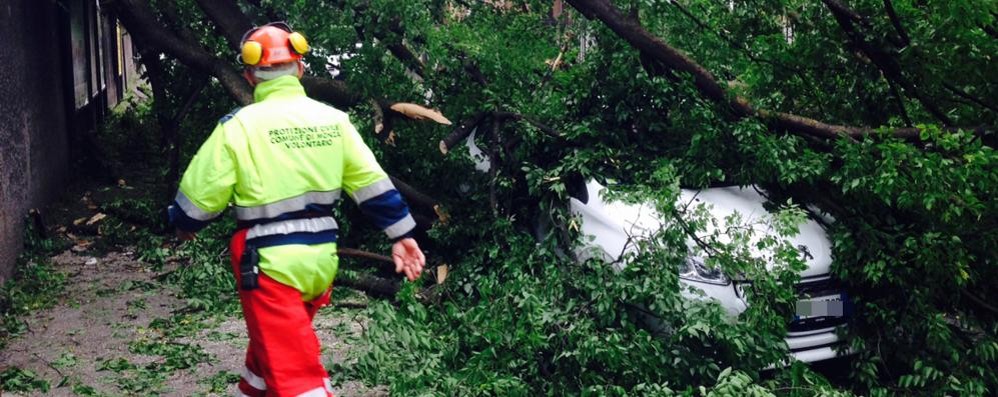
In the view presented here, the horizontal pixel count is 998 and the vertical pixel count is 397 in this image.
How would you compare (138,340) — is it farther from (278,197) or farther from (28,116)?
(28,116)

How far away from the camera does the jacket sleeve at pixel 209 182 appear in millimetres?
4309

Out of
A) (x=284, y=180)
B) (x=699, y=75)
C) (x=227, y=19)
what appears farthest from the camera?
(x=227, y=19)

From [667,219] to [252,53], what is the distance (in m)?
2.71

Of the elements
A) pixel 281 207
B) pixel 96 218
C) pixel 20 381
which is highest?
pixel 281 207

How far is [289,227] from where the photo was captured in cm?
445

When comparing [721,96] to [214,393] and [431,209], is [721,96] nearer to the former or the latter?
[431,209]

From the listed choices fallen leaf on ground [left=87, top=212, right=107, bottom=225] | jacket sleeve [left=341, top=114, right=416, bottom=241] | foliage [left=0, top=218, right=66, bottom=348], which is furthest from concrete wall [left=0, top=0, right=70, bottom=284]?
jacket sleeve [left=341, top=114, right=416, bottom=241]

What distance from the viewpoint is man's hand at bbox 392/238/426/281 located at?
185 inches

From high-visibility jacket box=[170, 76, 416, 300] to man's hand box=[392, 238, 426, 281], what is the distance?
0.15m

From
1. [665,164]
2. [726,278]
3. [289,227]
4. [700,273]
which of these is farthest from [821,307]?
[289,227]

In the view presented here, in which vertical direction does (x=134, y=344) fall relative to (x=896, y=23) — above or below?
below

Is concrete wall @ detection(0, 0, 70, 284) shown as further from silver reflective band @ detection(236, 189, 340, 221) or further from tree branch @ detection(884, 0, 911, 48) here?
tree branch @ detection(884, 0, 911, 48)

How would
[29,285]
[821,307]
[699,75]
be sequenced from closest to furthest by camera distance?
[821,307] < [699,75] < [29,285]

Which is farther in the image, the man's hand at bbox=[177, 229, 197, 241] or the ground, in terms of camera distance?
the ground
